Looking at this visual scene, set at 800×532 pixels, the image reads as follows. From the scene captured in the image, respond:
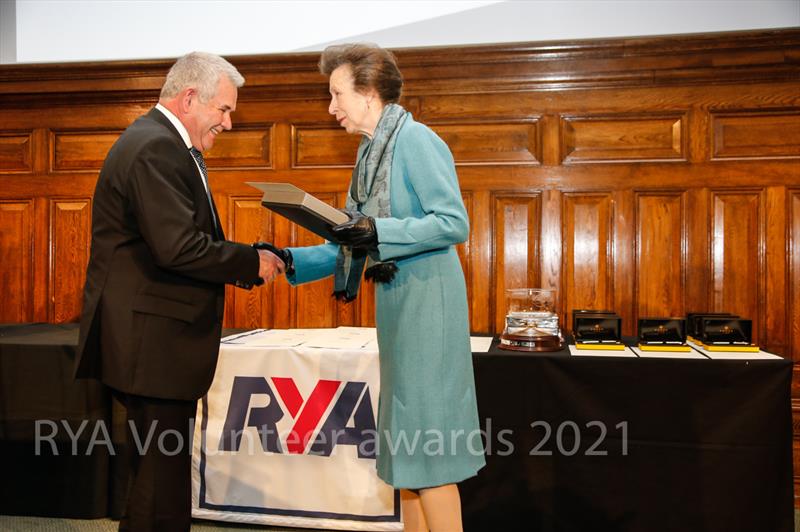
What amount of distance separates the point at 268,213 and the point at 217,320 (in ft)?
6.05

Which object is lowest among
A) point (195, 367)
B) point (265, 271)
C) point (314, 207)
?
point (195, 367)

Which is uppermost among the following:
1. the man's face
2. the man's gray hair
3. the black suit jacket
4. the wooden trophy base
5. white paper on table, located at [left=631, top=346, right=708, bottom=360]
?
the man's gray hair

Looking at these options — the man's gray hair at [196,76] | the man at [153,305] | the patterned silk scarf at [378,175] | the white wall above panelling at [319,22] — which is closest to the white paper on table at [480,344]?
the patterned silk scarf at [378,175]

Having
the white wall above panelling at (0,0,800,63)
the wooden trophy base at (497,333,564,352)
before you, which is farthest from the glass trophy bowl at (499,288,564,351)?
the white wall above panelling at (0,0,800,63)

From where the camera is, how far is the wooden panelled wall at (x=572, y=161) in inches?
119

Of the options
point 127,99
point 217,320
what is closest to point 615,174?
point 217,320

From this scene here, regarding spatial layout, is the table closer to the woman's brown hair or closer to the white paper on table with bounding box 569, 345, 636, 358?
the white paper on table with bounding box 569, 345, 636, 358

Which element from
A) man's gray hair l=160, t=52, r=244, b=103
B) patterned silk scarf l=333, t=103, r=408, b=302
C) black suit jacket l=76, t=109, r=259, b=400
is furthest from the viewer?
man's gray hair l=160, t=52, r=244, b=103

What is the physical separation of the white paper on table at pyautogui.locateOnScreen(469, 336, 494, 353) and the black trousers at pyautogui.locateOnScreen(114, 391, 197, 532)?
112 centimetres

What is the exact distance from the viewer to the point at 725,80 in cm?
306

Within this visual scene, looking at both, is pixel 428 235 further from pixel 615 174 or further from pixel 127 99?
pixel 127 99

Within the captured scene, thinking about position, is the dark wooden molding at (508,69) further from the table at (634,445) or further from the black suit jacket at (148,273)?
the black suit jacket at (148,273)

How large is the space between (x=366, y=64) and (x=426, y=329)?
0.74 m

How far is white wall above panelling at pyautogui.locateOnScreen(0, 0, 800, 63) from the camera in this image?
9.93 ft
